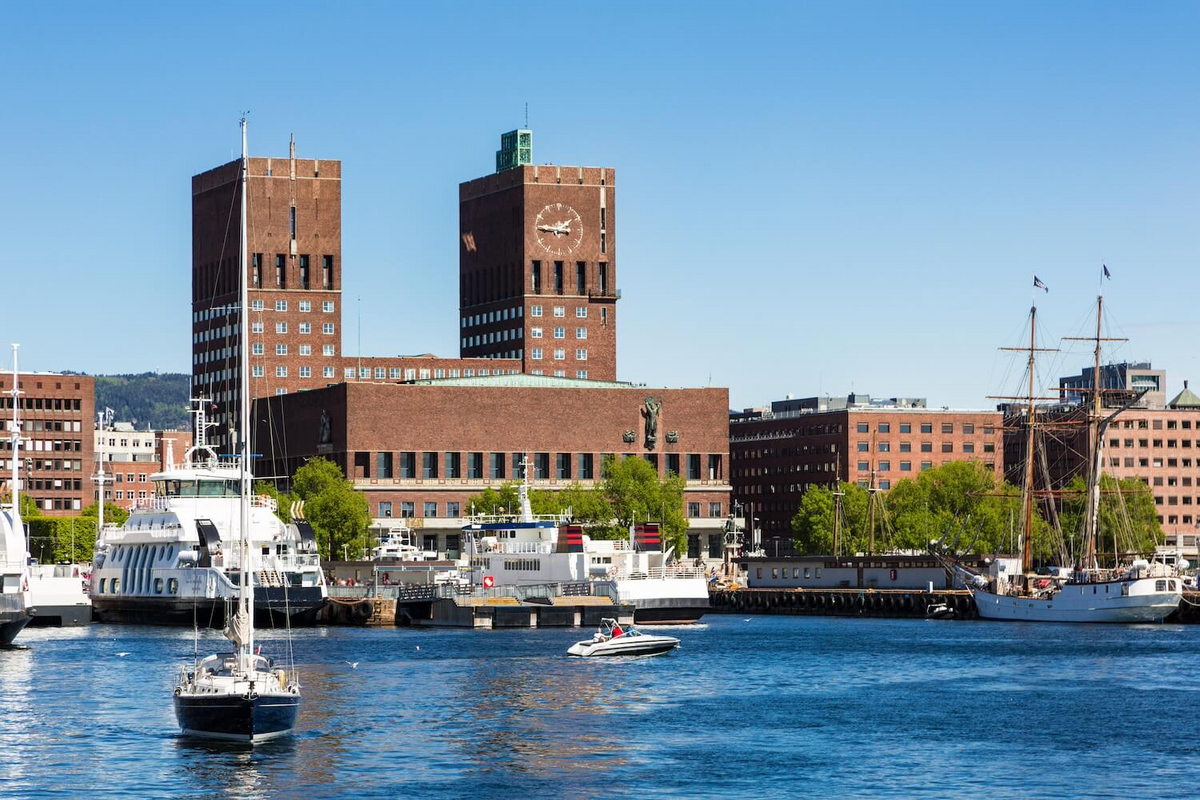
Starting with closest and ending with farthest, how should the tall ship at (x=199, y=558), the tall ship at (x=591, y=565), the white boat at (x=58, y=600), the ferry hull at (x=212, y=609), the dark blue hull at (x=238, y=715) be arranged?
the dark blue hull at (x=238, y=715)
the ferry hull at (x=212, y=609)
the tall ship at (x=199, y=558)
the tall ship at (x=591, y=565)
the white boat at (x=58, y=600)

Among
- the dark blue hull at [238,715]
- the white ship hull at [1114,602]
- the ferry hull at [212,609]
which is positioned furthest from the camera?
the white ship hull at [1114,602]

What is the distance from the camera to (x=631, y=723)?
3206 inches

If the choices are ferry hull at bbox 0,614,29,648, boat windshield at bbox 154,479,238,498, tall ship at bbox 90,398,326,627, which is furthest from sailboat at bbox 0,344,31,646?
boat windshield at bbox 154,479,238,498

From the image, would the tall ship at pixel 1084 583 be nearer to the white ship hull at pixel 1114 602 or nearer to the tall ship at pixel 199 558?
the white ship hull at pixel 1114 602

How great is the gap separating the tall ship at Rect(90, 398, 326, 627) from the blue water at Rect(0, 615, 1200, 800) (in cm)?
1543

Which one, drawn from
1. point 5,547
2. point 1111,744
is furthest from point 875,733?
point 5,547

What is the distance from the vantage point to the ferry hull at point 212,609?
467 ft

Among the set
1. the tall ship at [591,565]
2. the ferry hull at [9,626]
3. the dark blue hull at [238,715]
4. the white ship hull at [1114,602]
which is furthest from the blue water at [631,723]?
the white ship hull at [1114,602]

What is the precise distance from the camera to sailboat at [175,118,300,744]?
67938 mm

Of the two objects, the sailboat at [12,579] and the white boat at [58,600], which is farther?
the white boat at [58,600]

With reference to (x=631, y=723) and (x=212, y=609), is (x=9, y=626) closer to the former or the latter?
(x=212, y=609)

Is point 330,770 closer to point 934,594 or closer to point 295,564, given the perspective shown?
Answer: point 295,564

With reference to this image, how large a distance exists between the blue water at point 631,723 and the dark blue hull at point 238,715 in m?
0.71

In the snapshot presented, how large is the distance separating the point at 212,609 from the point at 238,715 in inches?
3020
